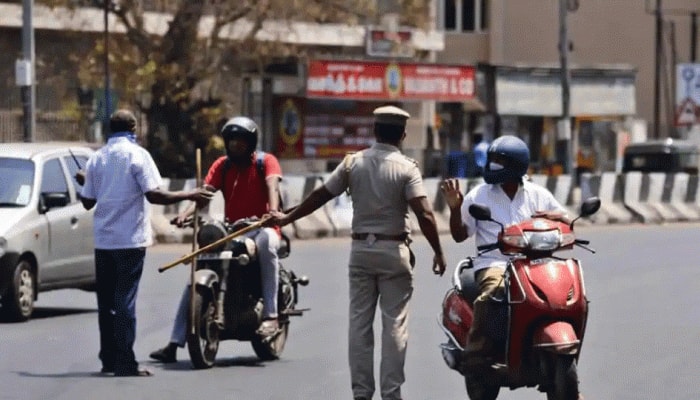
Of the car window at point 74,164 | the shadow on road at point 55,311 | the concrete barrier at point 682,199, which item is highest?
the car window at point 74,164

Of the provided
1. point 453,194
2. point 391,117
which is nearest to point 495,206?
point 453,194

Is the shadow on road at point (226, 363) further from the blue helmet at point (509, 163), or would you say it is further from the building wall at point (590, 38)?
the building wall at point (590, 38)

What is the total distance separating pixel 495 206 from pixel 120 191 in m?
3.55

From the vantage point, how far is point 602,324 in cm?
1744

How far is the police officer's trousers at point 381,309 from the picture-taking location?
10.8 metres

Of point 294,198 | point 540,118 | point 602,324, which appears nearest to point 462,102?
point 540,118

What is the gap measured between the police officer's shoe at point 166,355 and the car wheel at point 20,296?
3.48 metres

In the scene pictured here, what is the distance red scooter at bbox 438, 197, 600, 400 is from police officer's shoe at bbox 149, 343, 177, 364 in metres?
4.01

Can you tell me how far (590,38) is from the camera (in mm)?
68000

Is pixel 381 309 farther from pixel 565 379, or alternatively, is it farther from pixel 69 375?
pixel 69 375

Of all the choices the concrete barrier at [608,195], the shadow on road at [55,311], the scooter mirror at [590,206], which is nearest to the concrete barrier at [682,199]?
the concrete barrier at [608,195]

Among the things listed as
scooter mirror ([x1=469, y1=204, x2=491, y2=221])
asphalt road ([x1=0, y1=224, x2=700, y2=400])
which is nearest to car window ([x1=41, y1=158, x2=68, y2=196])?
asphalt road ([x1=0, y1=224, x2=700, y2=400])

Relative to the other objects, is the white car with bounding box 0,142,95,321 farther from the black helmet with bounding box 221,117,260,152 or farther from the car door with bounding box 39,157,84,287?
the black helmet with bounding box 221,117,260,152

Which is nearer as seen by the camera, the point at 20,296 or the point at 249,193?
the point at 249,193
